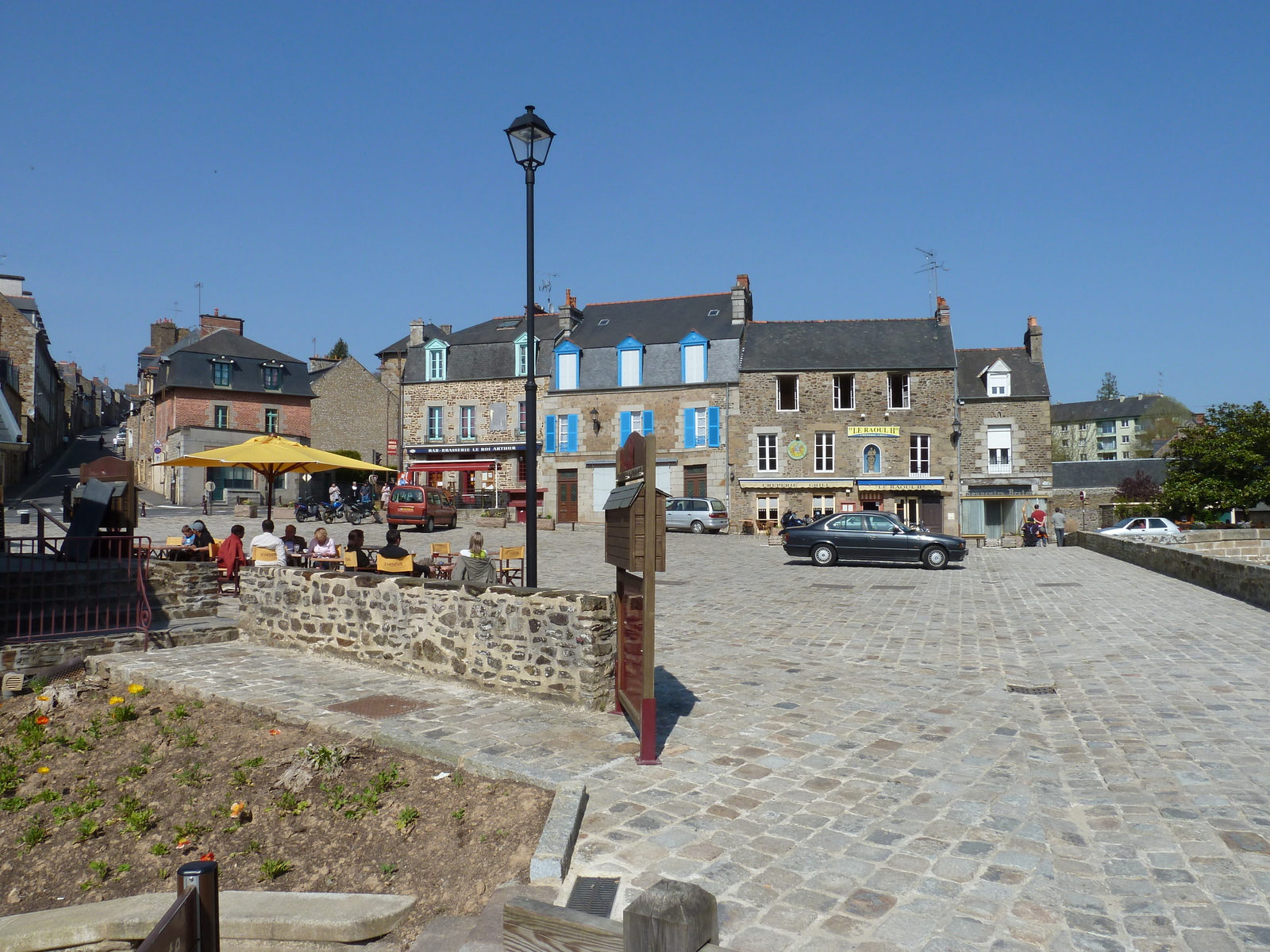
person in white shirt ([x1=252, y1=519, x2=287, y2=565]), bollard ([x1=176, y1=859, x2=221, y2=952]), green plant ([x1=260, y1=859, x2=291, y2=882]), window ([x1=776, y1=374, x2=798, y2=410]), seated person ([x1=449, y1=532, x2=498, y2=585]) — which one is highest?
window ([x1=776, y1=374, x2=798, y2=410])

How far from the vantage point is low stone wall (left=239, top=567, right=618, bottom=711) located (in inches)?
255

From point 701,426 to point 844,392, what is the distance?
6.04m

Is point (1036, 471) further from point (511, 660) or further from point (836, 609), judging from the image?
point (511, 660)

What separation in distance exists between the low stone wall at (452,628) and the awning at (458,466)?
28858 millimetres

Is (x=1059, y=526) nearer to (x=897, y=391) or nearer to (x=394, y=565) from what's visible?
(x=897, y=391)

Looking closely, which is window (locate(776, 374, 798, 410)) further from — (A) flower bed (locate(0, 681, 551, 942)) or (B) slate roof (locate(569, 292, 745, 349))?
(A) flower bed (locate(0, 681, 551, 942))

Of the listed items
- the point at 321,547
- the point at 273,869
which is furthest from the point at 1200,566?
the point at 273,869

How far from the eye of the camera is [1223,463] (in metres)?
34.6

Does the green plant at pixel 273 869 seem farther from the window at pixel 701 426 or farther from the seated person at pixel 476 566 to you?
the window at pixel 701 426

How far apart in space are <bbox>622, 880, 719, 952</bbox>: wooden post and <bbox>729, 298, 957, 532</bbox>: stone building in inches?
1264

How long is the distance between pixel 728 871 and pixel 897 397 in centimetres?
3301

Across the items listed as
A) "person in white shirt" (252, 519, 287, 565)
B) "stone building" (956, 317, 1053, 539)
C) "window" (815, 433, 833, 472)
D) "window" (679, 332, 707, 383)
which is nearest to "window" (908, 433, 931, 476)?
"stone building" (956, 317, 1053, 539)

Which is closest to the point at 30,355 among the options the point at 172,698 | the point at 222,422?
the point at 222,422

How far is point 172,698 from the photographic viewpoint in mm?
7336
